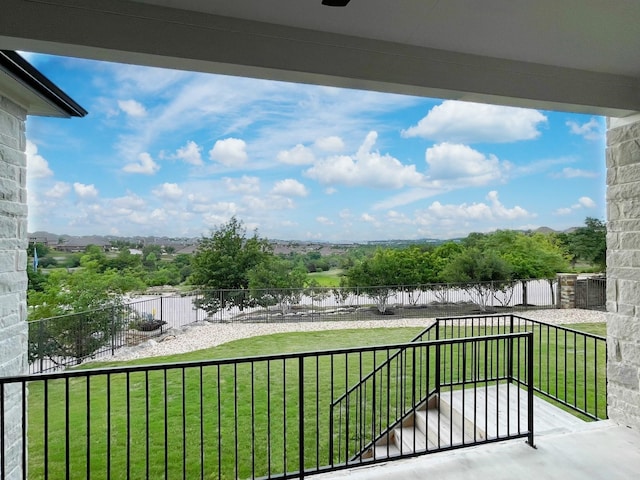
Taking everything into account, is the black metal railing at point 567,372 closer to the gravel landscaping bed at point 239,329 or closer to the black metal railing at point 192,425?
the gravel landscaping bed at point 239,329

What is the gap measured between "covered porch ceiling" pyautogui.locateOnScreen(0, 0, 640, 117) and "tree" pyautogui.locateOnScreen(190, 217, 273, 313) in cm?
536

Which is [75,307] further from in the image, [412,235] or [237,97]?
[237,97]

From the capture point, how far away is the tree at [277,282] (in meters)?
6.62

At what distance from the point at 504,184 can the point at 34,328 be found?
950cm

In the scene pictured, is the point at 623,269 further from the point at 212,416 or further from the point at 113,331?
the point at 113,331

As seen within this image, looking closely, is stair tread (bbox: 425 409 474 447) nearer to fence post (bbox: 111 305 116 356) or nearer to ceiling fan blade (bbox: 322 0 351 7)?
ceiling fan blade (bbox: 322 0 351 7)

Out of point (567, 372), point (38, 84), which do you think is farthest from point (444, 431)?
point (38, 84)

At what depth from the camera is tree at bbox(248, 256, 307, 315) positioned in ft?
21.7

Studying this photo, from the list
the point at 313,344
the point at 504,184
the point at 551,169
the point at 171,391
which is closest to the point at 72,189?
the point at 171,391

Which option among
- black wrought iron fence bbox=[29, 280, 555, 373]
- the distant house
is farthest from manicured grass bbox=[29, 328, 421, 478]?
the distant house

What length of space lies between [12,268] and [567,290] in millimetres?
6910

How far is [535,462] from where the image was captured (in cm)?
204

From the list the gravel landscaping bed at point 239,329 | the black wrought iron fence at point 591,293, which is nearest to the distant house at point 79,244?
the gravel landscaping bed at point 239,329

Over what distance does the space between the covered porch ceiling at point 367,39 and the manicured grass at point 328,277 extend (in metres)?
5.16
